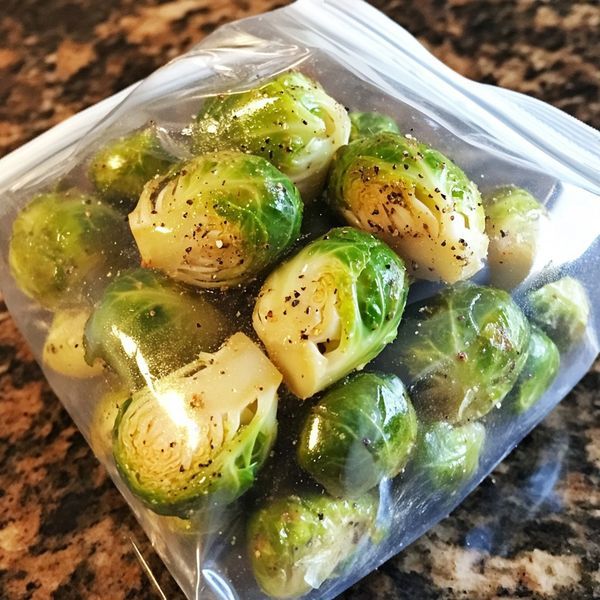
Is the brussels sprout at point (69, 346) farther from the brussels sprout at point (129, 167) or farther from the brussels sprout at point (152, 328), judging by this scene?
the brussels sprout at point (129, 167)

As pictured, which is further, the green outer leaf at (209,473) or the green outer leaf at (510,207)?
the green outer leaf at (510,207)

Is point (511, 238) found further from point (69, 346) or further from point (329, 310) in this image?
point (69, 346)

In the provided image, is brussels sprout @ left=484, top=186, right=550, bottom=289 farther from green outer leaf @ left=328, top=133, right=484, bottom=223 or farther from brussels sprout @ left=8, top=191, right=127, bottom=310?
brussels sprout @ left=8, top=191, right=127, bottom=310

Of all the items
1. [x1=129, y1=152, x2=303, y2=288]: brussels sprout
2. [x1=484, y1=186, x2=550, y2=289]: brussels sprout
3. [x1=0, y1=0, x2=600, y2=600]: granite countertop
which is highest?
[x1=129, y1=152, x2=303, y2=288]: brussels sprout

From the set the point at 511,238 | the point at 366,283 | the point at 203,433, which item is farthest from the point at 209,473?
the point at 511,238

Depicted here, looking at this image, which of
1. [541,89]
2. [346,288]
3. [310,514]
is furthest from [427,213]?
[541,89]

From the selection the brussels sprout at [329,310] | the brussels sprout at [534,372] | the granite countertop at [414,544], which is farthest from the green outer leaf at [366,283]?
the granite countertop at [414,544]

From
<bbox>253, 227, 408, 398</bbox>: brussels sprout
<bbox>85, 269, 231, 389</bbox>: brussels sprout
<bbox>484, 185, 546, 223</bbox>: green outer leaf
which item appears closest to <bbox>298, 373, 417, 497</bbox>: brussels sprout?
<bbox>253, 227, 408, 398</bbox>: brussels sprout
